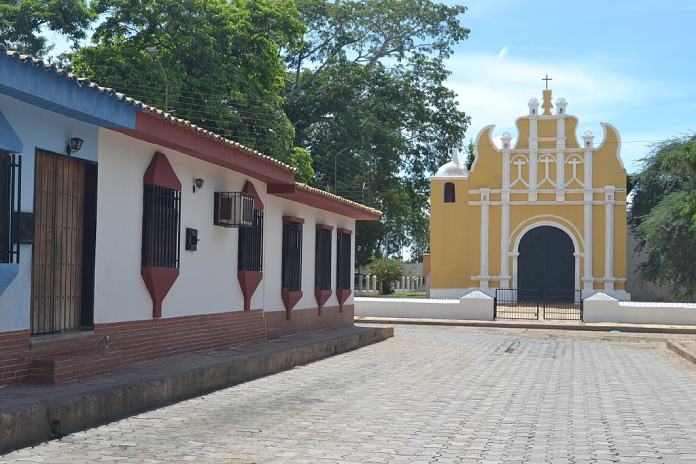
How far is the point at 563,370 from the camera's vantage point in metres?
14.4

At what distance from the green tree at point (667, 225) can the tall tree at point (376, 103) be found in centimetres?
1012

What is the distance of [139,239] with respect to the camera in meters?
11.1

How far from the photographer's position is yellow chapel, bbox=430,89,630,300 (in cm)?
3622

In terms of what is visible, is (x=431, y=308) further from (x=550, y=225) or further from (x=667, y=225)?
(x=667, y=225)

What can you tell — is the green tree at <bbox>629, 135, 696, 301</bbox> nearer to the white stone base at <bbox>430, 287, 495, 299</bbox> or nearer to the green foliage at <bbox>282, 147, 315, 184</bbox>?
the white stone base at <bbox>430, 287, 495, 299</bbox>

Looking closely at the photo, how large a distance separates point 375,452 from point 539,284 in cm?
3042

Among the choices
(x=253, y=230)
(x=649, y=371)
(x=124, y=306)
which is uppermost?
(x=253, y=230)

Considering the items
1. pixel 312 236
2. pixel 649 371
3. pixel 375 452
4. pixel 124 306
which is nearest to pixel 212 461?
pixel 375 452

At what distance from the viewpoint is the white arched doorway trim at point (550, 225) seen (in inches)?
1425

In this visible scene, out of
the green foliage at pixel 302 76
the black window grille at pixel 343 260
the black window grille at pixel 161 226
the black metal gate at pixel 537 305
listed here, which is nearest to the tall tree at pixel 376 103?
the green foliage at pixel 302 76

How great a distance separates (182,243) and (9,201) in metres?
3.99

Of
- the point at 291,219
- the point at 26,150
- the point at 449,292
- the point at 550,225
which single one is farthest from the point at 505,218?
the point at 26,150

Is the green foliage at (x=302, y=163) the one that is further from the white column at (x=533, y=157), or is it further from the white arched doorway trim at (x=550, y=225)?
the white column at (x=533, y=157)

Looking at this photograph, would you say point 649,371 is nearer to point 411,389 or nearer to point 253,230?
point 411,389
